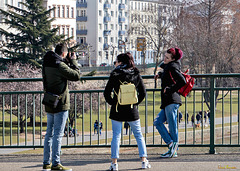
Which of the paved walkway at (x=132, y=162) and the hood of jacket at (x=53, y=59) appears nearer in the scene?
the hood of jacket at (x=53, y=59)

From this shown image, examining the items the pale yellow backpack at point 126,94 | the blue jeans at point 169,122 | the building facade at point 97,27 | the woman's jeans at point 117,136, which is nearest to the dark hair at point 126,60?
the pale yellow backpack at point 126,94

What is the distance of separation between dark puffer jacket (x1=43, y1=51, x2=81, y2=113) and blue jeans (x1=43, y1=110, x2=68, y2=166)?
0.11 m

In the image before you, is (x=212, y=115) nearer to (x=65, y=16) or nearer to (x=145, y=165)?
(x=145, y=165)

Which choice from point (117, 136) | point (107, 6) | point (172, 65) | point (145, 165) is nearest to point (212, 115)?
point (172, 65)

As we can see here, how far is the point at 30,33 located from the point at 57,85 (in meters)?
60.7

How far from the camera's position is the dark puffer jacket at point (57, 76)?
7383 millimetres

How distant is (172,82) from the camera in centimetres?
848

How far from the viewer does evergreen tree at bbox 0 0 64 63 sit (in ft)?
218

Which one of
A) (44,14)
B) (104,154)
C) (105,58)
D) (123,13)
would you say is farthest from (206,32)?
(123,13)

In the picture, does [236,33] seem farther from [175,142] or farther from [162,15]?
[175,142]

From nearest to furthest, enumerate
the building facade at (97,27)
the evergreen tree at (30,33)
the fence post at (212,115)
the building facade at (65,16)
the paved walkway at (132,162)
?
the paved walkway at (132,162) < the fence post at (212,115) < the evergreen tree at (30,33) < the building facade at (65,16) < the building facade at (97,27)

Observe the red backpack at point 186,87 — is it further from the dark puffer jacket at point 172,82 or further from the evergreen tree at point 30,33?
the evergreen tree at point 30,33

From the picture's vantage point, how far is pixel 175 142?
8.72 m

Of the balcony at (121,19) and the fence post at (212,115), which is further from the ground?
the balcony at (121,19)
